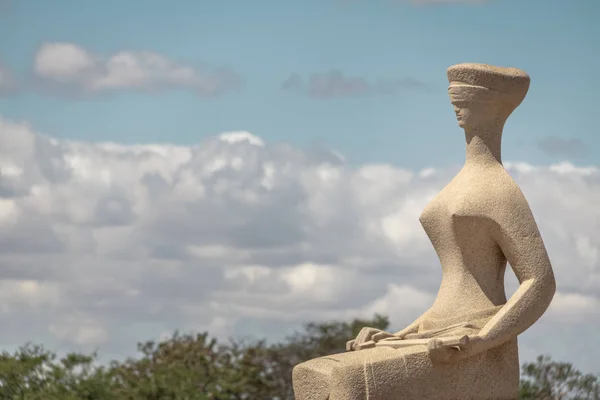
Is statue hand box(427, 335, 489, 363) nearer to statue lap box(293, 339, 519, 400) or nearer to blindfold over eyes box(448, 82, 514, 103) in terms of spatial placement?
statue lap box(293, 339, 519, 400)

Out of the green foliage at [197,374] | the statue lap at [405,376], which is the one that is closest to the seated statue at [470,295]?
the statue lap at [405,376]

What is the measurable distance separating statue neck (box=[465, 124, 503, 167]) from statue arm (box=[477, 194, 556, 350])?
1.75ft

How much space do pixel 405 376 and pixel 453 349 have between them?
1.51 feet

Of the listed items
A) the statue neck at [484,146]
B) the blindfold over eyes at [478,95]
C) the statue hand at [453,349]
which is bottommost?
the statue hand at [453,349]

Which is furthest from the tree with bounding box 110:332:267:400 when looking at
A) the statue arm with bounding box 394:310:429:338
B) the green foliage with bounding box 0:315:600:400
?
the statue arm with bounding box 394:310:429:338

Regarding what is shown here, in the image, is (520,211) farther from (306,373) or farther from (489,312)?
(306,373)

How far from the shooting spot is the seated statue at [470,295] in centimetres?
1083

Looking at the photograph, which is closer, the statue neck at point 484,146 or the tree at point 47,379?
the statue neck at point 484,146

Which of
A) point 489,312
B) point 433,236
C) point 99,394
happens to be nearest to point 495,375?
point 489,312

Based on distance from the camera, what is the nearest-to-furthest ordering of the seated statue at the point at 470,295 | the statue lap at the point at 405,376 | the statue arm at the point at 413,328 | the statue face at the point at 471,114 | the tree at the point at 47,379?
the statue lap at the point at 405,376, the seated statue at the point at 470,295, the statue arm at the point at 413,328, the statue face at the point at 471,114, the tree at the point at 47,379

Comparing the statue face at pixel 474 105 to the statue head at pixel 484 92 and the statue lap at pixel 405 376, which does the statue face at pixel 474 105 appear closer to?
the statue head at pixel 484 92

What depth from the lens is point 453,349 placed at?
10.9 m

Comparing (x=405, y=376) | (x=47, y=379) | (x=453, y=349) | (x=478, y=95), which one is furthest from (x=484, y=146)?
(x=47, y=379)

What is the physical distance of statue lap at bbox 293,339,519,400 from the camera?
10.7 m
